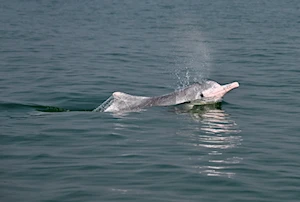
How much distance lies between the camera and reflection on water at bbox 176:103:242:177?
48.7 ft

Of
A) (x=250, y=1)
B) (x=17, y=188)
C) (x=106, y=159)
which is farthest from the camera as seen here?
(x=250, y=1)

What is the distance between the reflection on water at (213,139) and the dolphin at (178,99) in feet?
0.96

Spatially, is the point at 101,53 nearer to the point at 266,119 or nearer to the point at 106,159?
the point at 266,119

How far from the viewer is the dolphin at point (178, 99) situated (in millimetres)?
20500

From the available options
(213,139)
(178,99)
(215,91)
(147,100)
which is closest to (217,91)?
(215,91)

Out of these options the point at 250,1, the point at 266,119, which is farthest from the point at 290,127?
the point at 250,1

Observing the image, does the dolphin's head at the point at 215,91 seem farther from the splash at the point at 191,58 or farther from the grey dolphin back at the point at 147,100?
the splash at the point at 191,58

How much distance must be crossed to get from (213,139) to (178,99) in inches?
161

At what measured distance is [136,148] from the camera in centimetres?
1627

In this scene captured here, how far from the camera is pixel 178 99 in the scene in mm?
21109

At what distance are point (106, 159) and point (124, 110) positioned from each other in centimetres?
523

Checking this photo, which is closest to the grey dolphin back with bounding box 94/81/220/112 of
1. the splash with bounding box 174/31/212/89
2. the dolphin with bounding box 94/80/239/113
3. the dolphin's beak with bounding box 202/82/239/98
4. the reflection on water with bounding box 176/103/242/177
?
the dolphin with bounding box 94/80/239/113

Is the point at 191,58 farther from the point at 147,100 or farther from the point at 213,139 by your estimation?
the point at 213,139

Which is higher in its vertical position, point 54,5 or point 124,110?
point 54,5
